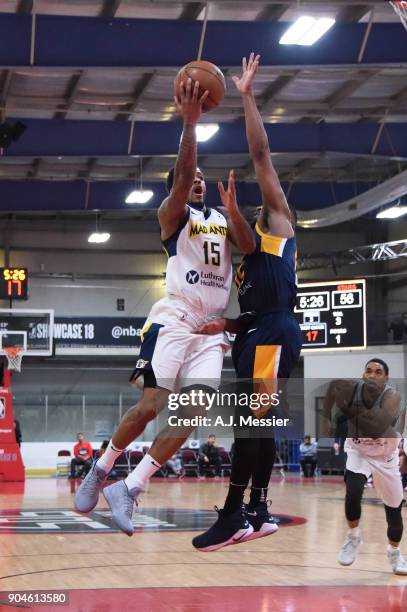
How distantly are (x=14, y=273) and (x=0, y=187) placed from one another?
6.64 ft

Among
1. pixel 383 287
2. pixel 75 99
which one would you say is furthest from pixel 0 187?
pixel 383 287

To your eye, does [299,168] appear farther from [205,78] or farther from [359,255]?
[205,78]

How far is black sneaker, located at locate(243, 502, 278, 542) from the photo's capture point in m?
5.64

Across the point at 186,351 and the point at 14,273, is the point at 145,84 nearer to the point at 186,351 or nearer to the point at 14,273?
the point at 14,273

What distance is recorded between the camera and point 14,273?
21594 mm

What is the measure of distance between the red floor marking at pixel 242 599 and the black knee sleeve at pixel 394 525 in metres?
0.77

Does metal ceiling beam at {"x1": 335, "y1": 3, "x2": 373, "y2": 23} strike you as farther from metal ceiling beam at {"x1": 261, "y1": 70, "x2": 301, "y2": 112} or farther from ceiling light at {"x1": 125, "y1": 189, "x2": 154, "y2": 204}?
ceiling light at {"x1": 125, "y1": 189, "x2": 154, "y2": 204}

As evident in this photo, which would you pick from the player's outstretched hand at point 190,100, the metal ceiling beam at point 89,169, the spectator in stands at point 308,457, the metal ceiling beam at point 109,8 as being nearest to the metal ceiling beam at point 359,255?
the spectator in stands at point 308,457

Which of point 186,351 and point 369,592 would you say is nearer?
point 186,351

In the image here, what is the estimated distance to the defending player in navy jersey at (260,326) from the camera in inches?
216

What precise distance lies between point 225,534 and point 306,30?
28.0 feet

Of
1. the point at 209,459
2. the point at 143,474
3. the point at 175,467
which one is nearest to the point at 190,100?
the point at 143,474

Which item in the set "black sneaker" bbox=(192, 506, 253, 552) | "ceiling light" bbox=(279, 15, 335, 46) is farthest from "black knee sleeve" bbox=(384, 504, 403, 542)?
"ceiling light" bbox=(279, 15, 335, 46)

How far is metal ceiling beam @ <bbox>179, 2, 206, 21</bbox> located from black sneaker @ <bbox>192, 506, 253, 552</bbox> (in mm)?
9192
